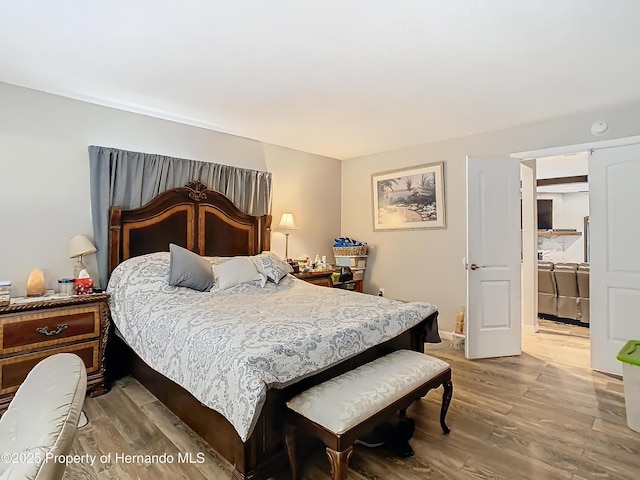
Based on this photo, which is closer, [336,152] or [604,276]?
[604,276]

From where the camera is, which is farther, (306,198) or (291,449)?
(306,198)

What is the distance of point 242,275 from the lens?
332 cm

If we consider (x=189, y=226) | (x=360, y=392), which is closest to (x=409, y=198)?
(x=189, y=226)

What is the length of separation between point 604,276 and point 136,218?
14.8 feet

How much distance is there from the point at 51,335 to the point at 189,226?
151 centimetres

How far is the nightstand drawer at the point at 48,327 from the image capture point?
243 centimetres

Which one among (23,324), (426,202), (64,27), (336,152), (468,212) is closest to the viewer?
(64,27)

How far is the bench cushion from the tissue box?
2.13 meters

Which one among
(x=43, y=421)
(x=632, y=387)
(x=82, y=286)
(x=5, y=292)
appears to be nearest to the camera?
(x=43, y=421)

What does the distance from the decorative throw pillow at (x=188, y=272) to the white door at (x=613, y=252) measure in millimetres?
3676

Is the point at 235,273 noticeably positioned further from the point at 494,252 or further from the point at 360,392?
the point at 494,252

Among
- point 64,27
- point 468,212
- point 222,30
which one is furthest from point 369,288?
point 64,27

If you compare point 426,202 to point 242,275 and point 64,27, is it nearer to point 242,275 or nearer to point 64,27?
point 242,275

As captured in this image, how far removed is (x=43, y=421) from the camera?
74 centimetres
